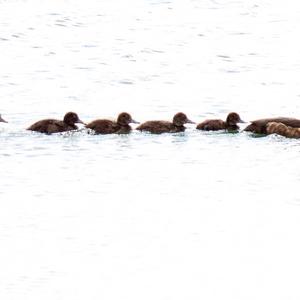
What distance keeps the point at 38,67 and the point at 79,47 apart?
6.55 ft

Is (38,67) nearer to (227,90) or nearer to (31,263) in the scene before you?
(227,90)

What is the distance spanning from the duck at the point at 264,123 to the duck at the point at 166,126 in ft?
2.55

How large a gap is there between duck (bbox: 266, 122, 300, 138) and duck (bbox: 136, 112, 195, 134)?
3.45 feet

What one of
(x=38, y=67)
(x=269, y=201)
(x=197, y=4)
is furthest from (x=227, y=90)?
(x=197, y=4)

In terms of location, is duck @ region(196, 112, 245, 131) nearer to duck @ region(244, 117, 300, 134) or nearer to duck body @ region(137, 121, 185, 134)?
duck @ region(244, 117, 300, 134)

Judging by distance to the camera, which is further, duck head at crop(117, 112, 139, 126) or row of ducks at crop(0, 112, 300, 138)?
duck head at crop(117, 112, 139, 126)

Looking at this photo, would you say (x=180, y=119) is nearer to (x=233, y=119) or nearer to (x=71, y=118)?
(x=233, y=119)

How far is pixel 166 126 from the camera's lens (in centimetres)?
1812

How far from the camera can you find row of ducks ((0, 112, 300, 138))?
18.0 m

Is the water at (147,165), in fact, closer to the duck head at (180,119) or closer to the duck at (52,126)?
the duck at (52,126)

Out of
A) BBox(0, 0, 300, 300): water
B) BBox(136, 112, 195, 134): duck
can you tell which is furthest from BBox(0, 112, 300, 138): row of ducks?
BBox(0, 0, 300, 300): water

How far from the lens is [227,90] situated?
21281mm

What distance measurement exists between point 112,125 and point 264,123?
1.81 metres

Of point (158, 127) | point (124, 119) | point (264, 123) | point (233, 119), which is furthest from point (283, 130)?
point (124, 119)
